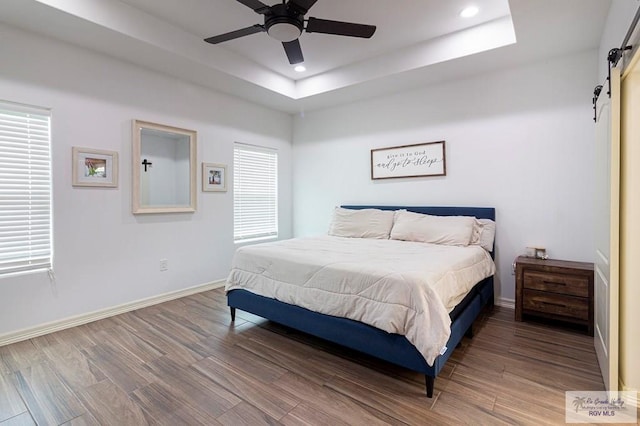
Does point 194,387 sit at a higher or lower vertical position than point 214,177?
lower

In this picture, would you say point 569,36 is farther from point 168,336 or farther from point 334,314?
point 168,336

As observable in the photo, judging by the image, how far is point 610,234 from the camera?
5.92 ft

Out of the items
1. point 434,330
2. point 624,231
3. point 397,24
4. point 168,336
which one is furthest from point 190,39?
point 624,231

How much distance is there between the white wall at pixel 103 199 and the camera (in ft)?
9.00

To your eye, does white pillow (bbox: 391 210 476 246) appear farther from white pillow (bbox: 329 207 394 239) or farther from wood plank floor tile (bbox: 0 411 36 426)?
wood plank floor tile (bbox: 0 411 36 426)

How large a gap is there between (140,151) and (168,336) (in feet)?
6.64

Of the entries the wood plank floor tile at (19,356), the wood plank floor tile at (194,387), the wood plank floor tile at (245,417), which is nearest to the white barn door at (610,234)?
the wood plank floor tile at (245,417)

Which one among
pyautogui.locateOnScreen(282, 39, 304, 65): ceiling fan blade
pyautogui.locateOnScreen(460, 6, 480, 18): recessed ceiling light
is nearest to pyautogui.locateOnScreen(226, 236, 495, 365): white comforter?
pyautogui.locateOnScreen(282, 39, 304, 65): ceiling fan blade

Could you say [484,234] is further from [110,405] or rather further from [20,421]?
[20,421]

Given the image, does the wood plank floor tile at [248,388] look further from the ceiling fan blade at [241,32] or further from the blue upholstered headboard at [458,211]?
the blue upholstered headboard at [458,211]

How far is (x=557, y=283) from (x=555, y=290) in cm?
7

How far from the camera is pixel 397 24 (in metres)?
3.07

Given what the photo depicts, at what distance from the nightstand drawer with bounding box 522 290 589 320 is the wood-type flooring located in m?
0.17

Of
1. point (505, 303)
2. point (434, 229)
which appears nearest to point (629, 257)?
point (434, 229)
